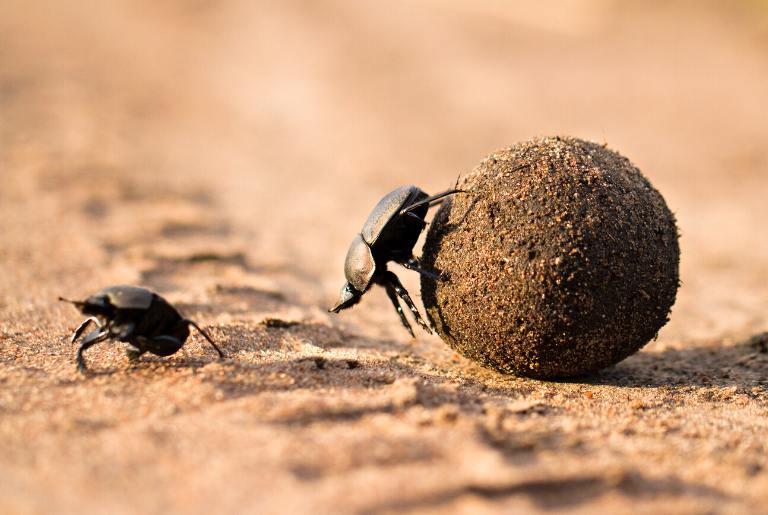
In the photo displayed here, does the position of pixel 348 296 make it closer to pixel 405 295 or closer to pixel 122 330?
pixel 405 295

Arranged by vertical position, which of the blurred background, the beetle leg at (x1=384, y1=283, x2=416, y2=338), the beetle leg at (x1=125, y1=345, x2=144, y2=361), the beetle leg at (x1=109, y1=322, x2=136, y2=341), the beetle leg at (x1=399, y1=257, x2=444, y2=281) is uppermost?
the blurred background

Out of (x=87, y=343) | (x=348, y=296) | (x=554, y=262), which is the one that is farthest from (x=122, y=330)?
(x=554, y=262)

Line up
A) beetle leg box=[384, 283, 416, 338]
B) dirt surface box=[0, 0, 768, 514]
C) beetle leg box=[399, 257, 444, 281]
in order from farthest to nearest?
beetle leg box=[384, 283, 416, 338] < beetle leg box=[399, 257, 444, 281] < dirt surface box=[0, 0, 768, 514]

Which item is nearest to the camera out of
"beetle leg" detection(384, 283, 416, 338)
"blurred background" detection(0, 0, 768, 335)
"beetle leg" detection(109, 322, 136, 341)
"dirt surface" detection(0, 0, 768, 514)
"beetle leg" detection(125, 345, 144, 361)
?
"dirt surface" detection(0, 0, 768, 514)

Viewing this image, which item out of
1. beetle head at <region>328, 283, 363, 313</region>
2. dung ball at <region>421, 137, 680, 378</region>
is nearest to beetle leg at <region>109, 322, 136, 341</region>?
beetle head at <region>328, 283, 363, 313</region>

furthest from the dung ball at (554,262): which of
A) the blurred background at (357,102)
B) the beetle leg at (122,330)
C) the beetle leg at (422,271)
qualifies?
the blurred background at (357,102)

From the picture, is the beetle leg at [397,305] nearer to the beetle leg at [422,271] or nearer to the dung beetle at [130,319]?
the beetle leg at [422,271]

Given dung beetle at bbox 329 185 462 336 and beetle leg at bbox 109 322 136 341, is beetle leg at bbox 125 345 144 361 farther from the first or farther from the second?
dung beetle at bbox 329 185 462 336
